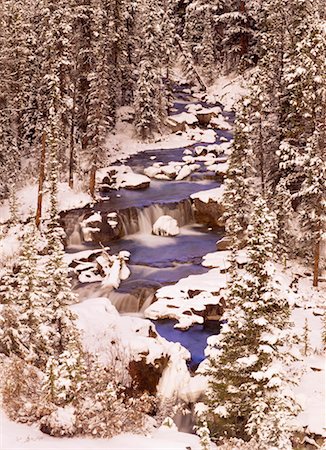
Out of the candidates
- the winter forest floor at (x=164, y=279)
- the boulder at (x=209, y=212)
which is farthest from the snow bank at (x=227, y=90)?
the boulder at (x=209, y=212)

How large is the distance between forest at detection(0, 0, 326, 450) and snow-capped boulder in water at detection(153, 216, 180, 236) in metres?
0.16

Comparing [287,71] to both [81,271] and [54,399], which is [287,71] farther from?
[54,399]

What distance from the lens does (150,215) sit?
33.7 metres

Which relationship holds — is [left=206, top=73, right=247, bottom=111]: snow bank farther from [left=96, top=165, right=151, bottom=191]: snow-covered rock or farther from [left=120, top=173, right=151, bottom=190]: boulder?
[left=120, top=173, right=151, bottom=190]: boulder

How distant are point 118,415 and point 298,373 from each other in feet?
32.1

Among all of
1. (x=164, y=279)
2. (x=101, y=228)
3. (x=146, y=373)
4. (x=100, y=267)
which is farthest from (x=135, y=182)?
(x=146, y=373)

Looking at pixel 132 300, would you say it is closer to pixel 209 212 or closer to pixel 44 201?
pixel 209 212

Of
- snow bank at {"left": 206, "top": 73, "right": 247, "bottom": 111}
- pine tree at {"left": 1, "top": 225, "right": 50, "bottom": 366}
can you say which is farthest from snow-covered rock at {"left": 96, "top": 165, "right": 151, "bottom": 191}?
pine tree at {"left": 1, "top": 225, "right": 50, "bottom": 366}

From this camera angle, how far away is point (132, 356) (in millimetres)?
16609

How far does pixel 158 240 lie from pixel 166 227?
1116mm

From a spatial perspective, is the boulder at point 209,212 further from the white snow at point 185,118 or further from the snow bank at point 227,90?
the snow bank at point 227,90

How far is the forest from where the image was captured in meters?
11.8

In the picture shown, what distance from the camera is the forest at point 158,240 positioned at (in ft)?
38.7

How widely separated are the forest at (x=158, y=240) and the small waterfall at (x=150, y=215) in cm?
10
